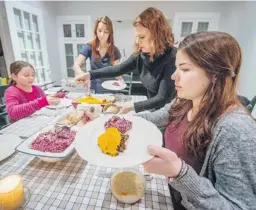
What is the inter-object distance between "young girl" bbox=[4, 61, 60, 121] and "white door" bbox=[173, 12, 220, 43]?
3.50 metres

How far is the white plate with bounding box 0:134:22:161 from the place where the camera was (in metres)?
0.79

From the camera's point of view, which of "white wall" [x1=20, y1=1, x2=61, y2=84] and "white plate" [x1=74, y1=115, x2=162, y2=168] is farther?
"white wall" [x1=20, y1=1, x2=61, y2=84]

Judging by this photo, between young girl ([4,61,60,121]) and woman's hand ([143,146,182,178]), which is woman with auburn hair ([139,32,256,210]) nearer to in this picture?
woman's hand ([143,146,182,178])

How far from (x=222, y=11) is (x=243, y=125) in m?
4.49

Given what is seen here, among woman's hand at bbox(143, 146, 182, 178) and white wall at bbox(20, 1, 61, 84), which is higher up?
white wall at bbox(20, 1, 61, 84)

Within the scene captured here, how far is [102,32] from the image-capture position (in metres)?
1.77

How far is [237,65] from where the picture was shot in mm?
575

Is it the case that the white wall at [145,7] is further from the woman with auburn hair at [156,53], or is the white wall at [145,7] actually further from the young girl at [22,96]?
the woman with auburn hair at [156,53]

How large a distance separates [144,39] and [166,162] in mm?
894

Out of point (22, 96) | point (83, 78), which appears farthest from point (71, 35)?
point (83, 78)

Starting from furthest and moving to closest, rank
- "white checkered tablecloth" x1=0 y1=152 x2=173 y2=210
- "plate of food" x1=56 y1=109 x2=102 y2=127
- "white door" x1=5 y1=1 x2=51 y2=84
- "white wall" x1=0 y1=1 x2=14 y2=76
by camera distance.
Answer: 1. "white door" x1=5 y1=1 x2=51 y2=84
2. "white wall" x1=0 y1=1 x2=14 y2=76
3. "plate of food" x1=56 y1=109 x2=102 y2=127
4. "white checkered tablecloth" x1=0 y1=152 x2=173 y2=210

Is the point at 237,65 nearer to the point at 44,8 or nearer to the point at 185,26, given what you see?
the point at 185,26

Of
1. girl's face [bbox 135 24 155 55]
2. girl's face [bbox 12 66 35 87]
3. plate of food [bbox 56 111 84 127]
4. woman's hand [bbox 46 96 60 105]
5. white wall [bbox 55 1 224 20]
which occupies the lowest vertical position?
plate of food [bbox 56 111 84 127]

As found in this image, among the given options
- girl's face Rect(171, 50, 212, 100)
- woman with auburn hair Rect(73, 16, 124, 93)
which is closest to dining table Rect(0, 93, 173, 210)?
girl's face Rect(171, 50, 212, 100)
